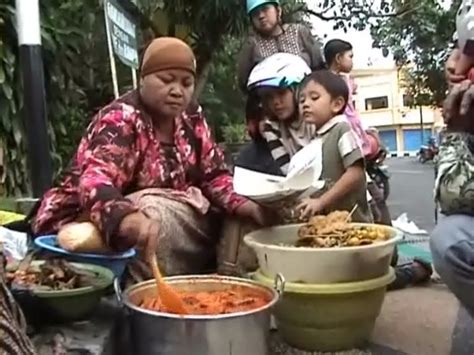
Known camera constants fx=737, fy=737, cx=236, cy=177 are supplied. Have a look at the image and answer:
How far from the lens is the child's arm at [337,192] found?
2535 mm

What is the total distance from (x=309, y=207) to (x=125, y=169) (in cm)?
67

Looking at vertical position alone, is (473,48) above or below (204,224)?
above

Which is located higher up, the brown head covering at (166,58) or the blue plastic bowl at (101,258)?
the brown head covering at (166,58)

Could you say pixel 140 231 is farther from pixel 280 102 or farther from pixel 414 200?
pixel 414 200

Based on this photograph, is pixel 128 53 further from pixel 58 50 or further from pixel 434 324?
pixel 434 324

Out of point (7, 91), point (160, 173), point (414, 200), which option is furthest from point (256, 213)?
point (414, 200)

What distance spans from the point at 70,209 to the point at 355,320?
0.95m

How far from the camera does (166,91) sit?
2.32 m

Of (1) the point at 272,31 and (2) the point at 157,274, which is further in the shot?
(1) the point at 272,31

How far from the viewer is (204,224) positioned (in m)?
2.48

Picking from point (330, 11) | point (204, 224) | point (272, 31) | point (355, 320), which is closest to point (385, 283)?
point (355, 320)

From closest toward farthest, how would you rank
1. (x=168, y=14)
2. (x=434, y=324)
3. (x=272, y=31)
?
(x=434, y=324) < (x=272, y=31) < (x=168, y=14)

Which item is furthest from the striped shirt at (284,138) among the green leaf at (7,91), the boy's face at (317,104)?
the green leaf at (7,91)

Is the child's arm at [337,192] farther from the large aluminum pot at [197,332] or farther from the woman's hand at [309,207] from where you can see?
the large aluminum pot at [197,332]
